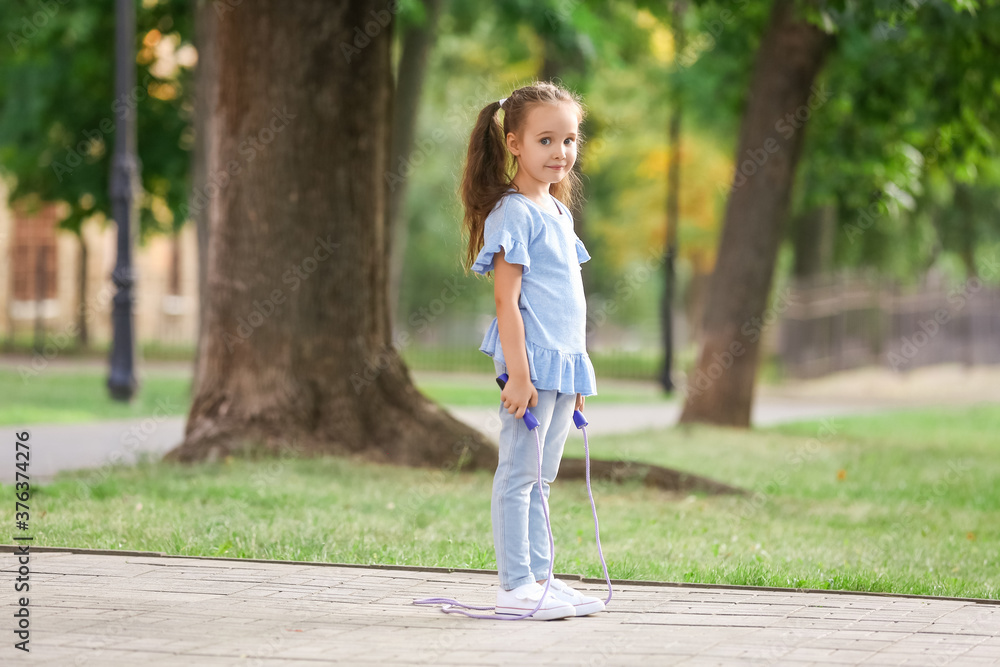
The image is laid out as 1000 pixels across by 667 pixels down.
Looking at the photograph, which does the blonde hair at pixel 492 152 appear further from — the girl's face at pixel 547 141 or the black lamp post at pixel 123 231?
the black lamp post at pixel 123 231

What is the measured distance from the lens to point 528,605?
175 inches

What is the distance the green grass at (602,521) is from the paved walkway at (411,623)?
18.5 inches

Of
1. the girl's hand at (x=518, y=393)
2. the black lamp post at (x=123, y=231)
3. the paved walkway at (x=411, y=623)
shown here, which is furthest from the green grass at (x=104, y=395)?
the girl's hand at (x=518, y=393)

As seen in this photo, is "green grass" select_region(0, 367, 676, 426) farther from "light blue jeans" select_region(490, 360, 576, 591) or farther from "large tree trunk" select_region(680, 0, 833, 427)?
"light blue jeans" select_region(490, 360, 576, 591)

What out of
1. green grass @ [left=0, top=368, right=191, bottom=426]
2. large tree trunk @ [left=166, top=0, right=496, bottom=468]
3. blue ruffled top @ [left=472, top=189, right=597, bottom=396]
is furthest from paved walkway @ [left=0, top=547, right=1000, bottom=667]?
green grass @ [left=0, top=368, right=191, bottom=426]

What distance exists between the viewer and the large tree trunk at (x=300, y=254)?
8766 mm

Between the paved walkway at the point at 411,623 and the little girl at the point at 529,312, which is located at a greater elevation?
the little girl at the point at 529,312

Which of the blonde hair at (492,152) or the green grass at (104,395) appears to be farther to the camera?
the green grass at (104,395)

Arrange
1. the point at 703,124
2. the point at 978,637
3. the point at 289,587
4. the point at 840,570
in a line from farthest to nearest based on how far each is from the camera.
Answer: the point at 703,124, the point at 840,570, the point at 289,587, the point at 978,637

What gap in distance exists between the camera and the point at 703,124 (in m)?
22.2

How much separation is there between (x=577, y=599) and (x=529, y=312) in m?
1.02

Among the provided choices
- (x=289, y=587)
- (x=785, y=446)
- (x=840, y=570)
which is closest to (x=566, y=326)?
(x=289, y=587)

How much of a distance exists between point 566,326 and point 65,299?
33.1 m

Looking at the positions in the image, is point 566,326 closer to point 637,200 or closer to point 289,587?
point 289,587
